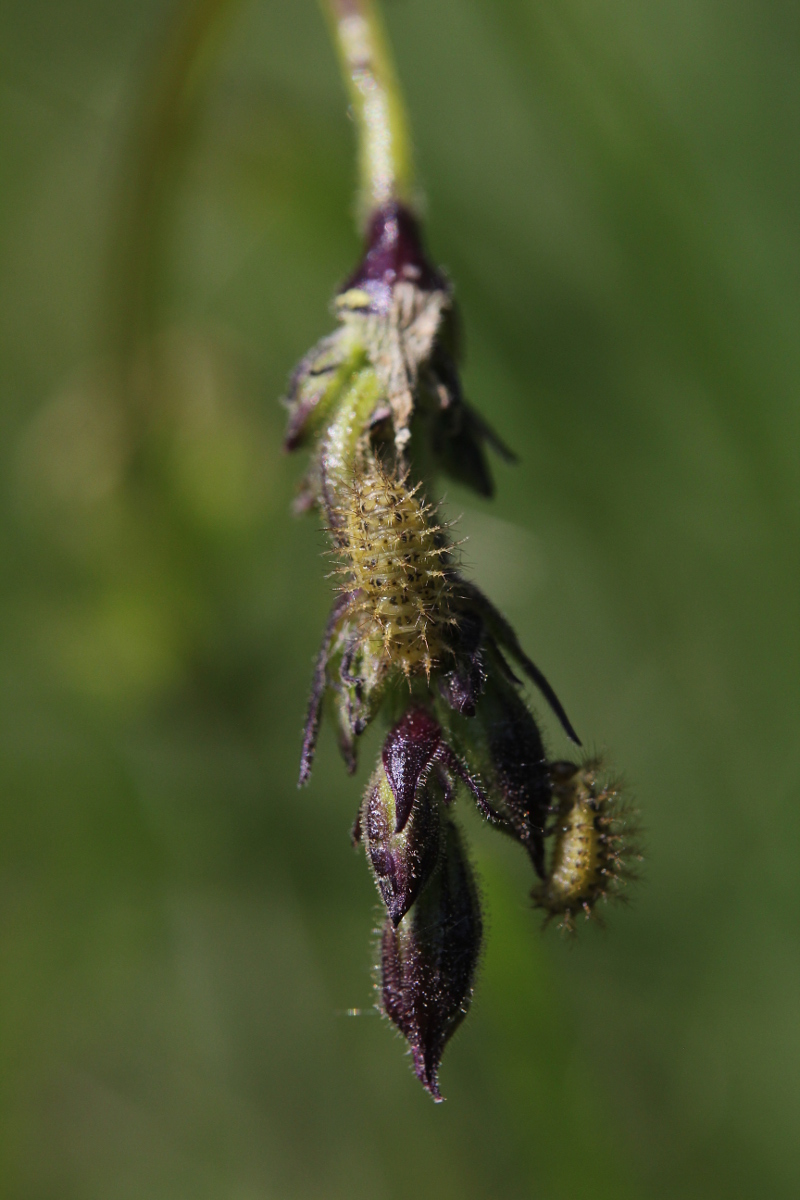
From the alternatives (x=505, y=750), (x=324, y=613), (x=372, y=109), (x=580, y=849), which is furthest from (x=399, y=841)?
(x=324, y=613)

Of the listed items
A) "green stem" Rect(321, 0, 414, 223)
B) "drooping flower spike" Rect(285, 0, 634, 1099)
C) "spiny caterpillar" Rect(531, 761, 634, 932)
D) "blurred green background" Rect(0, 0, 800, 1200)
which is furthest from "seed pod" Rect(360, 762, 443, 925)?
"blurred green background" Rect(0, 0, 800, 1200)

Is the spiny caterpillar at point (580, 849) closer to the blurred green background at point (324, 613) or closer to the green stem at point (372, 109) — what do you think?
the green stem at point (372, 109)

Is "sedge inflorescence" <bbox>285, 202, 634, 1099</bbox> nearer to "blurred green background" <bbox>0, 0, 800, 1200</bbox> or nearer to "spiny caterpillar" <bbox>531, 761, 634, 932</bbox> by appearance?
"spiny caterpillar" <bbox>531, 761, 634, 932</bbox>

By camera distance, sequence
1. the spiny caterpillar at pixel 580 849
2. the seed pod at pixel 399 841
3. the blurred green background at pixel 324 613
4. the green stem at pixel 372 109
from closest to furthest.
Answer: the seed pod at pixel 399 841
the spiny caterpillar at pixel 580 849
the green stem at pixel 372 109
the blurred green background at pixel 324 613

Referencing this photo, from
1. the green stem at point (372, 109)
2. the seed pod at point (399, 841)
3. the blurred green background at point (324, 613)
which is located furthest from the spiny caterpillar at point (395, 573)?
the blurred green background at point (324, 613)

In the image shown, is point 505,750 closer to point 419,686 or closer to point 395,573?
point 419,686

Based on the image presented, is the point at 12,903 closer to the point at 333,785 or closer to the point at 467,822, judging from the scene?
the point at 333,785
